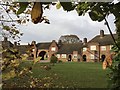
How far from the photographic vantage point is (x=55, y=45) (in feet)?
197

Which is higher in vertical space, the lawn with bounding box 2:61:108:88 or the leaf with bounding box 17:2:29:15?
the leaf with bounding box 17:2:29:15

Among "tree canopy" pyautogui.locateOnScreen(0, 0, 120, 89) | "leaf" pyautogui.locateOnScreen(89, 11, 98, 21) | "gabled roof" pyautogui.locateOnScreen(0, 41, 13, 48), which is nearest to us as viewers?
"tree canopy" pyautogui.locateOnScreen(0, 0, 120, 89)

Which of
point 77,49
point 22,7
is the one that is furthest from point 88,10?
point 77,49

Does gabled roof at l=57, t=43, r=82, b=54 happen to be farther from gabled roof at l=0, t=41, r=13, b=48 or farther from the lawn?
gabled roof at l=0, t=41, r=13, b=48

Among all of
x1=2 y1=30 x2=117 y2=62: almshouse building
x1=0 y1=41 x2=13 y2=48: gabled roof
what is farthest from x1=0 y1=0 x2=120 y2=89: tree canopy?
x1=2 y1=30 x2=117 y2=62: almshouse building

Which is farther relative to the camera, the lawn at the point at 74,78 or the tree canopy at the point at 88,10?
the lawn at the point at 74,78

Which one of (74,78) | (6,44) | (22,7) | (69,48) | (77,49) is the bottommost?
(74,78)

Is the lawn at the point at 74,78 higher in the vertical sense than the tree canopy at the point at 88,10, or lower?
lower

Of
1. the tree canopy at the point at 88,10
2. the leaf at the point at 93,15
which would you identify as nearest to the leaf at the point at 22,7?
the tree canopy at the point at 88,10

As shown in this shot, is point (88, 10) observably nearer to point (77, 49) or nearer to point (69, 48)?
point (77, 49)

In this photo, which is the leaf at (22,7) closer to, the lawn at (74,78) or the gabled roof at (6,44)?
the gabled roof at (6,44)

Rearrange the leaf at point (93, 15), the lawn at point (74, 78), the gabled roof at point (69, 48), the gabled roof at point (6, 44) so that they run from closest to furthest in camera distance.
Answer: the leaf at point (93, 15) < the gabled roof at point (6, 44) < the lawn at point (74, 78) < the gabled roof at point (69, 48)

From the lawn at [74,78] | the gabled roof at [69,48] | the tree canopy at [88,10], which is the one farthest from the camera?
the gabled roof at [69,48]

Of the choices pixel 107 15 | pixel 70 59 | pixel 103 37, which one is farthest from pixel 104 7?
pixel 70 59
